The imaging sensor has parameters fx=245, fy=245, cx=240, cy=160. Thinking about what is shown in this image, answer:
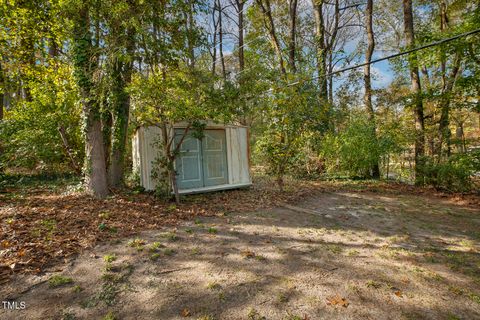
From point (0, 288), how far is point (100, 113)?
3.78 m

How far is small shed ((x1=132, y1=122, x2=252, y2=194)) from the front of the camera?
596 centimetres

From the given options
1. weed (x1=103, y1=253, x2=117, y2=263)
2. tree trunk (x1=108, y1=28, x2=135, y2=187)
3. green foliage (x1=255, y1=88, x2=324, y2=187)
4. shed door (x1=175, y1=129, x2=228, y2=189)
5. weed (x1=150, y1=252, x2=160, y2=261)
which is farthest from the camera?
shed door (x1=175, y1=129, x2=228, y2=189)

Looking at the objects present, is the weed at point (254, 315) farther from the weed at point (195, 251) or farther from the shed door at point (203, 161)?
the shed door at point (203, 161)

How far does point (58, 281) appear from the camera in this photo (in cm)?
240

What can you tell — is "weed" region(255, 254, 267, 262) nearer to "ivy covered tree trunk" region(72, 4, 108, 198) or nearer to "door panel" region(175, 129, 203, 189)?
"door panel" region(175, 129, 203, 189)

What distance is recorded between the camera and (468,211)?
5430 millimetres

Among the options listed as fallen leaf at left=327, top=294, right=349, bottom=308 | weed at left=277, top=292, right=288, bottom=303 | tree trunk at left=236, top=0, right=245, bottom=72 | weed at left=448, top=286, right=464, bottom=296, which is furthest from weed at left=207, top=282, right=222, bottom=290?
tree trunk at left=236, top=0, right=245, bottom=72

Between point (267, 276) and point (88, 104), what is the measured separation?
16.3 ft

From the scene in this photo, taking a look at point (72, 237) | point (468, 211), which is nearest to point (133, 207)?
point (72, 237)

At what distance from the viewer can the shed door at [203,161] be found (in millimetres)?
6456

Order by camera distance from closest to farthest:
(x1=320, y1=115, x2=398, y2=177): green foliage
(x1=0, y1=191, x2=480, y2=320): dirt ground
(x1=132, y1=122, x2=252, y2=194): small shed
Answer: (x1=0, y1=191, x2=480, y2=320): dirt ground
(x1=132, y1=122, x2=252, y2=194): small shed
(x1=320, y1=115, x2=398, y2=177): green foliage

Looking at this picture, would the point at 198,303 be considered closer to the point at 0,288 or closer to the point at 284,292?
the point at 284,292

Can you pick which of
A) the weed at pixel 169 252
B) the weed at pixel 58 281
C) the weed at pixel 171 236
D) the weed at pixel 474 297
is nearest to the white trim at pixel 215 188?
the weed at pixel 171 236

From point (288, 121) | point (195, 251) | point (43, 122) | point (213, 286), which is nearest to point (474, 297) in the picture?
point (213, 286)
